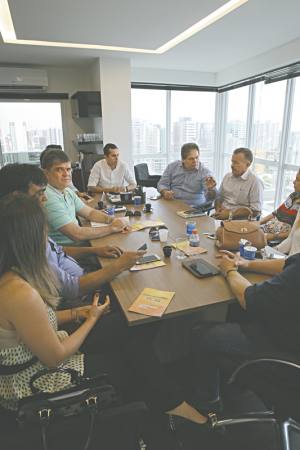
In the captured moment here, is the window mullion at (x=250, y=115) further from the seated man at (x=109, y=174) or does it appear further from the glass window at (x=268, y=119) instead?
the seated man at (x=109, y=174)

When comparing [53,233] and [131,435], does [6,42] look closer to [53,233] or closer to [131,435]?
[53,233]

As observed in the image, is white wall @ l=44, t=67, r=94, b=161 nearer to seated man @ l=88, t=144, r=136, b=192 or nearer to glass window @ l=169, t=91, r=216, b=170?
glass window @ l=169, t=91, r=216, b=170

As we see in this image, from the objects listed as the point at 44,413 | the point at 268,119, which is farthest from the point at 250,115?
the point at 44,413

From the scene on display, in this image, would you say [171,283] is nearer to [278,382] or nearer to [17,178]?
[278,382]

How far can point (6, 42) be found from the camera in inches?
148

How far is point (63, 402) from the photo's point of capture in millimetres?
940

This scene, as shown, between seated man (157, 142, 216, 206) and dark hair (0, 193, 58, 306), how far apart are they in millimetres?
2449

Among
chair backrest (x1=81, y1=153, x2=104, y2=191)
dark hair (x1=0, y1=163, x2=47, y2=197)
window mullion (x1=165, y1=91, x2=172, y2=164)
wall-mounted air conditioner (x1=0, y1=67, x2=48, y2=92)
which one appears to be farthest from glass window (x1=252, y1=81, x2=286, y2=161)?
dark hair (x1=0, y1=163, x2=47, y2=197)

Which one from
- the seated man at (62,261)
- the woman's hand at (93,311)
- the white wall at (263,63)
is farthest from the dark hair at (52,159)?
the white wall at (263,63)

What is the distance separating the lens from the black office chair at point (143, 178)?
4914 mm

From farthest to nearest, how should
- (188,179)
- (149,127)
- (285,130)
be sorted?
(149,127)
(285,130)
(188,179)

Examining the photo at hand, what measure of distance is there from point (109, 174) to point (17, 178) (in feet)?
8.06

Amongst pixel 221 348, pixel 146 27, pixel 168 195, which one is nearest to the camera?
pixel 221 348

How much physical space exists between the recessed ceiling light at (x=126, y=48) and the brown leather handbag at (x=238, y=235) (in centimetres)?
220
